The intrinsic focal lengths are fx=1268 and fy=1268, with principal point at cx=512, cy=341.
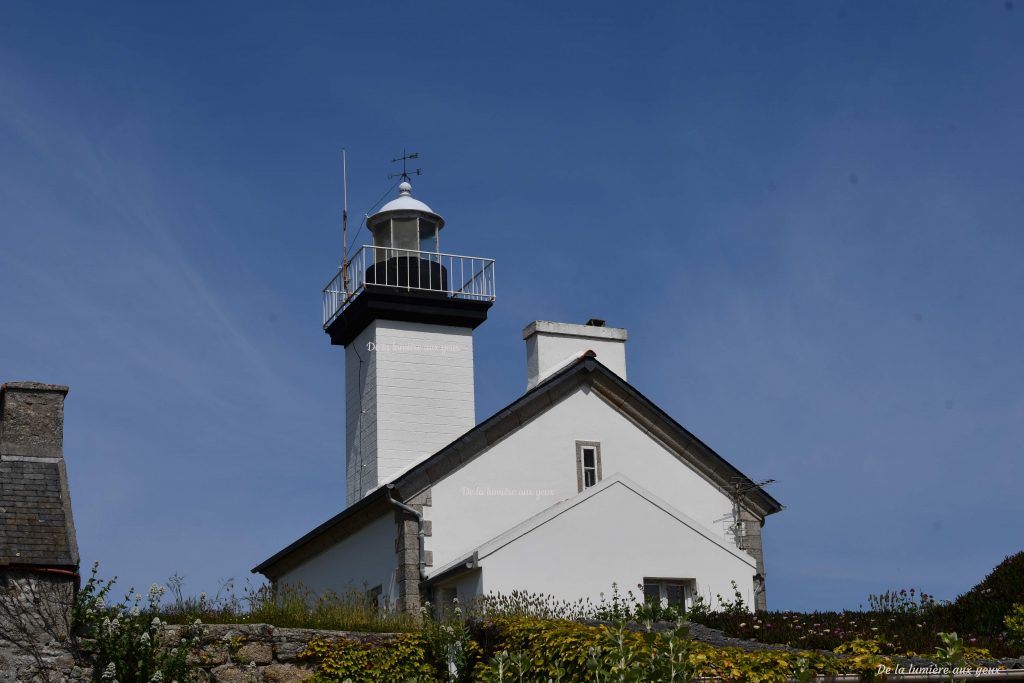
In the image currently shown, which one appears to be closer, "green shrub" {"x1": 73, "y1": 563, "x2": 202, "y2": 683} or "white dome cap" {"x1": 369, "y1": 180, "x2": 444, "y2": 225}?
"green shrub" {"x1": 73, "y1": 563, "x2": 202, "y2": 683}

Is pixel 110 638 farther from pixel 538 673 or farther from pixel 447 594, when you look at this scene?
pixel 447 594

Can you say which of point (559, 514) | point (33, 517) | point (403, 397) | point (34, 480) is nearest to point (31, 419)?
point (34, 480)

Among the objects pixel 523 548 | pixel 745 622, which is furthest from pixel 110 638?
pixel 523 548

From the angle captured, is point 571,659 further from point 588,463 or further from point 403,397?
point 403,397

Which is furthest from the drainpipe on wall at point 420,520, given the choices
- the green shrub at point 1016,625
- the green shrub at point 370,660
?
the green shrub at point 1016,625

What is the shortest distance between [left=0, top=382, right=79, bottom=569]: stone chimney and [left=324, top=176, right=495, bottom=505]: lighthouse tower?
448 inches

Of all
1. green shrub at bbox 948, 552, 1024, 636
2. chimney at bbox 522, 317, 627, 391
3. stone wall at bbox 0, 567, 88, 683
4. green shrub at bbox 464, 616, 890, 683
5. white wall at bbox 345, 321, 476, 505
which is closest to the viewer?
green shrub at bbox 464, 616, 890, 683

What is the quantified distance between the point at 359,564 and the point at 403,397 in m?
4.23

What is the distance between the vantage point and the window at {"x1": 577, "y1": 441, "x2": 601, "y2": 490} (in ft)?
65.5

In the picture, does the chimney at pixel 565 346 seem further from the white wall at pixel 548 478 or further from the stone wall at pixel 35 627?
the stone wall at pixel 35 627

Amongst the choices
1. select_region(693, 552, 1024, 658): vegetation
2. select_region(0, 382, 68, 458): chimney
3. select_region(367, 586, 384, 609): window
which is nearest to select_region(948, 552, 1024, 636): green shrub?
select_region(693, 552, 1024, 658): vegetation

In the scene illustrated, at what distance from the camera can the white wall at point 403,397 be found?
917 inches

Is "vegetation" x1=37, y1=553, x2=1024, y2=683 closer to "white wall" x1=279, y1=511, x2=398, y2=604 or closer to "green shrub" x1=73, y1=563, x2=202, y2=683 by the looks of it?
"green shrub" x1=73, y1=563, x2=202, y2=683

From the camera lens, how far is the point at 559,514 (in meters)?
17.7
